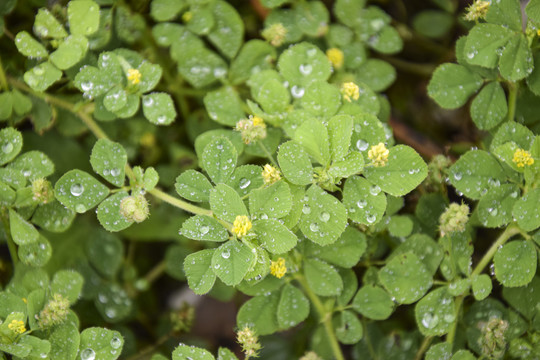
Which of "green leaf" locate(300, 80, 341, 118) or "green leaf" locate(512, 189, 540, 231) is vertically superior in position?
"green leaf" locate(300, 80, 341, 118)

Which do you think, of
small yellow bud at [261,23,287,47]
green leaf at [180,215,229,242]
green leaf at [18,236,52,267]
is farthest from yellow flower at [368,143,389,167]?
green leaf at [18,236,52,267]

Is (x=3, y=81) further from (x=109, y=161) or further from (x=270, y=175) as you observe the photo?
(x=270, y=175)

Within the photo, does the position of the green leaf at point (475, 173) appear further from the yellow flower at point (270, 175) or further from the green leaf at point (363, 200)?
the yellow flower at point (270, 175)

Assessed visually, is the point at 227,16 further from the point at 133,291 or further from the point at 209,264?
the point at 133,291

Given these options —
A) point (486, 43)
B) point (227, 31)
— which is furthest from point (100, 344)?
point (486, 43)

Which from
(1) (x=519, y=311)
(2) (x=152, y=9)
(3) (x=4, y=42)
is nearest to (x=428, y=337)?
(1) (x=519, y=311)

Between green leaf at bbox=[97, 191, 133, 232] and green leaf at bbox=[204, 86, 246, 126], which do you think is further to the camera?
green leaf at bbox=[204, 86, 246, 126]

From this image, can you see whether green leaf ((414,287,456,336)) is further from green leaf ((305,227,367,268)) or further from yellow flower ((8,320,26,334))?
yellow flower ((8,320,26,334))
